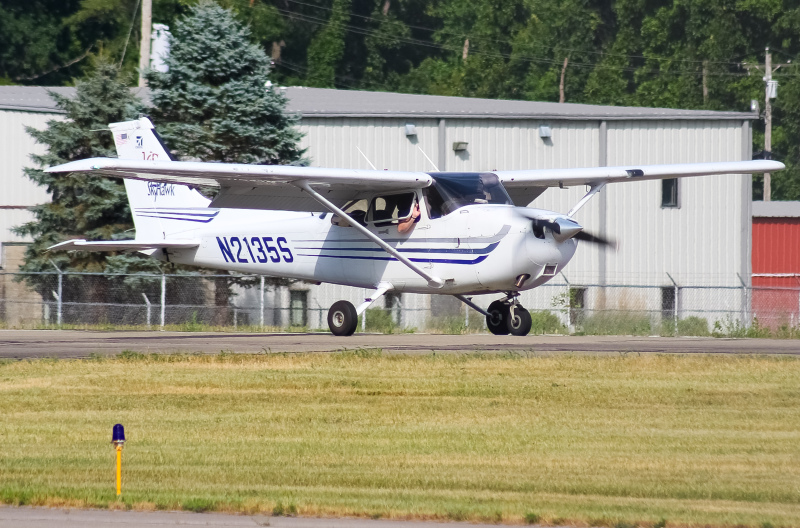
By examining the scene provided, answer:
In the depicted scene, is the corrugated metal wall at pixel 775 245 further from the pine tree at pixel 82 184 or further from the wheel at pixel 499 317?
the wheel at pixel 499 317

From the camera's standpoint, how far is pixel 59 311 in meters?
27.6

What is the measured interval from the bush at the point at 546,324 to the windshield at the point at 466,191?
23.0 ft

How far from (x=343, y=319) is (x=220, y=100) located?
12.1 metres

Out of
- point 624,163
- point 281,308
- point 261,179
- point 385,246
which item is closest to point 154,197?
point 281,308

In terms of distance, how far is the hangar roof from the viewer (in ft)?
117

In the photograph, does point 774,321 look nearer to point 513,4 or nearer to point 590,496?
point 590,496

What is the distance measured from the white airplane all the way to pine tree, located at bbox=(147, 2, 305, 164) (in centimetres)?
→ 691

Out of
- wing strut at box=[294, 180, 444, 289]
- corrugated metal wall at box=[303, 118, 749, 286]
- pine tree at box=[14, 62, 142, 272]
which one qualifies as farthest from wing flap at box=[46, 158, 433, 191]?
corrugated metal wall at box=[303, 118, 749, 286]

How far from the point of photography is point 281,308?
27.4 metres

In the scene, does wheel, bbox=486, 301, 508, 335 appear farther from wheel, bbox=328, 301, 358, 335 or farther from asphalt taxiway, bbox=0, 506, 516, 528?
asphalt taxiway, bbox=0, 506, 516, 528

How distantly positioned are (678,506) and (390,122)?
27.9m

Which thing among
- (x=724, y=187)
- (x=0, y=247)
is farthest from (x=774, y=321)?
(x=0, y=247)

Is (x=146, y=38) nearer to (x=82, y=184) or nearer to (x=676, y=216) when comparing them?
(x=82, y=184)

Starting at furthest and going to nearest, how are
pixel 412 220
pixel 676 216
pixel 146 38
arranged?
pixel 146 38, pixel 676 216, pixel 412 220
